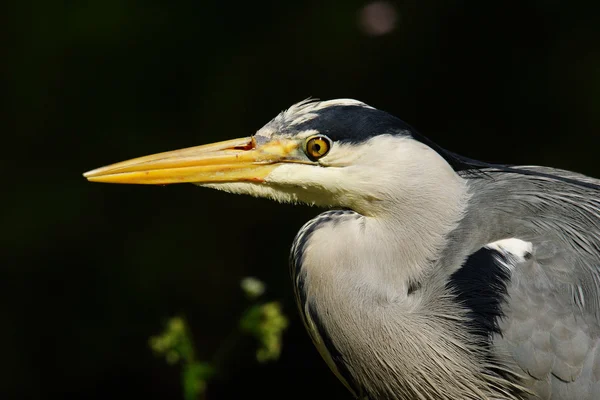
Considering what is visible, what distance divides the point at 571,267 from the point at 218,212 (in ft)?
7.10

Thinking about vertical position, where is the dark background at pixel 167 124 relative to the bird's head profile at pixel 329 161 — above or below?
below

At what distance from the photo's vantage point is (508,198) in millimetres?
2713

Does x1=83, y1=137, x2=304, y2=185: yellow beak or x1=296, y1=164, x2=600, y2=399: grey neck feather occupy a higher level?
x1=83, y1=137, x2=304, y2=185: yellow beak

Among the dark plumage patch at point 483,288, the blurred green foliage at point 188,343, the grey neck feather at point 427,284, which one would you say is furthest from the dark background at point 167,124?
the dark plumage patch at point 483,288

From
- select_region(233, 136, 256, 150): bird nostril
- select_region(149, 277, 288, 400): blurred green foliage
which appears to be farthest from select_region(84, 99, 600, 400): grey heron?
select_region(149, 277, 288, 400): blurred green foliage

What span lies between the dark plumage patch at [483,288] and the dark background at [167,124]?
1861mm

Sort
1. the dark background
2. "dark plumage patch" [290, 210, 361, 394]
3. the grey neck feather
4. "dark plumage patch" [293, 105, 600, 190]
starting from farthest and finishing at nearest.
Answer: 1. the dark background
2. "dark plumage patch" [290, 210, 361, 394]
3. the grey neck feather
4. "dark plumage patch" [293, 105, 600, 190]

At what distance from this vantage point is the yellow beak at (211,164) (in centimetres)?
258

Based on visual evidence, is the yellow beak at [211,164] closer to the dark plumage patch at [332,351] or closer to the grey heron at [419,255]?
the grey heron at [419,255]

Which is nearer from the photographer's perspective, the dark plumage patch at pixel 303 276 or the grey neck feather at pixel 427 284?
the grey neck feather at pixel 427 284

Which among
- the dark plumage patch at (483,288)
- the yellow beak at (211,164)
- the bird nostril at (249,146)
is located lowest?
the dark plumage patch at (483,288)

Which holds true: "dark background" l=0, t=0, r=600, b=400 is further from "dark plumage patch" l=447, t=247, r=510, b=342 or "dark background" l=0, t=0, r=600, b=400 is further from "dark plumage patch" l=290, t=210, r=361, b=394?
"dark plumage patch" l=447, t=247, r=510, b=342

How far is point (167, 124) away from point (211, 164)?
1730 mm

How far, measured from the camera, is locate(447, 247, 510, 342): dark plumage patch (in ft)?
8.39
